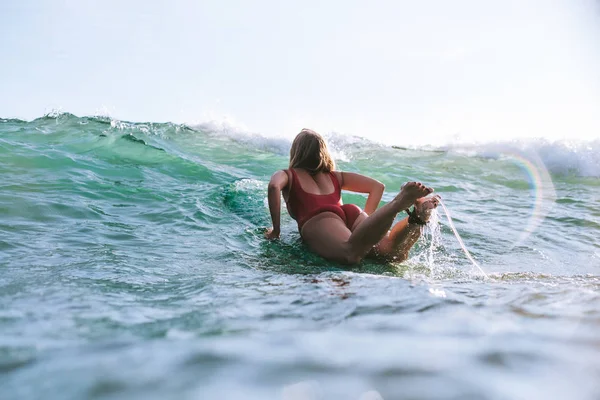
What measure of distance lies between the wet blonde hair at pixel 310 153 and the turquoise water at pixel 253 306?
0.72 metres

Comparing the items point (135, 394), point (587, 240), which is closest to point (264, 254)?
point (135, 394)

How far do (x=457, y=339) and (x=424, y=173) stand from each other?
1079 cm

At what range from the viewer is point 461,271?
4070 millimetres

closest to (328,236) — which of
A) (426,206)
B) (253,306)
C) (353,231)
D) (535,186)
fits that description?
(353,231)

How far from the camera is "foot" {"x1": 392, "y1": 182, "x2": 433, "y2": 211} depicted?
3285 millimetres

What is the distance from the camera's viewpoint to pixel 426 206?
12.0 ft

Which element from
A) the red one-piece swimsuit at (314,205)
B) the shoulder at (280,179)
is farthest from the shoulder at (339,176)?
the shoulder at (280,179)

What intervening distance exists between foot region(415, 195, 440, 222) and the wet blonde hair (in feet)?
3.98

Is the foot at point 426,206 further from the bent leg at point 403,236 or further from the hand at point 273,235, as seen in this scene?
the hand at point 273,235

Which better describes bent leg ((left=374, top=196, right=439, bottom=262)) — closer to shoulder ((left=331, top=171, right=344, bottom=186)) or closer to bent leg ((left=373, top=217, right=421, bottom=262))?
bent leg ((left=373, top=217, right=421, bottom=262))

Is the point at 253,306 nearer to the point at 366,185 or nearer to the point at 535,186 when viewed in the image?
the point at 366,185

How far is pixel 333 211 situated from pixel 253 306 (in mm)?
2417

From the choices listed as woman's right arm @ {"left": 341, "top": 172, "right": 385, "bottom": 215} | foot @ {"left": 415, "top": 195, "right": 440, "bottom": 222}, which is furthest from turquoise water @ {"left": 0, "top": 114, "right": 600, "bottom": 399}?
woman's right arm @ {"left": 341, "top": 172, "right": 385, "bottom": 215}

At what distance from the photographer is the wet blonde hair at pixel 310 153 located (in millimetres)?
4559
